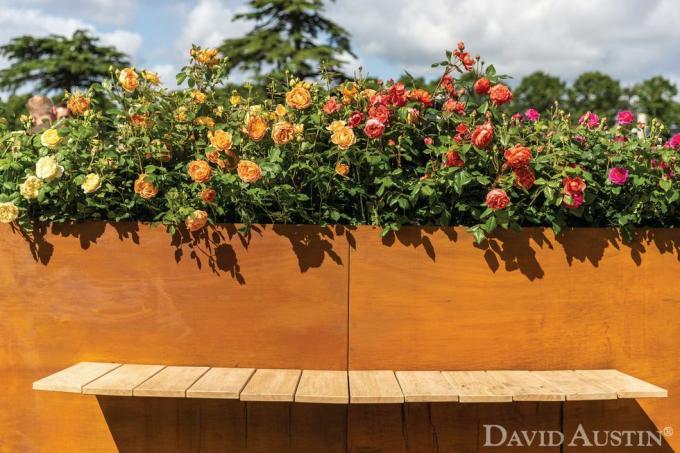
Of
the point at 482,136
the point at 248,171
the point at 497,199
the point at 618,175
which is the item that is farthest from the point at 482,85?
the point at 248,171

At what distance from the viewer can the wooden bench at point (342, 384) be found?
89.8 inches

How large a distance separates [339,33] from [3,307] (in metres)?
24.7

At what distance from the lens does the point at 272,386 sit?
7.74 feet

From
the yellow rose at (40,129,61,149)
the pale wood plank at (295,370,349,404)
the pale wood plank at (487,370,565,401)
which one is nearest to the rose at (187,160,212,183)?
the yellow rose at (40,129,61,149)

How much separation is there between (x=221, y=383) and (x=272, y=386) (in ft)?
0.64

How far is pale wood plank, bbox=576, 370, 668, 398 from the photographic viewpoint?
240cm

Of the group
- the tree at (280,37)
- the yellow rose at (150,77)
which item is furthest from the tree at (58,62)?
the yellow rose at (150,77)

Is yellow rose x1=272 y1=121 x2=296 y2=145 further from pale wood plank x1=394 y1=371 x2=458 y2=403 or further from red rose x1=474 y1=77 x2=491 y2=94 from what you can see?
pale wood plank x1=394 y1=371 x2=458 y2=403

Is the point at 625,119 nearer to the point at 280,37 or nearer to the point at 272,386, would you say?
the point at 272,386

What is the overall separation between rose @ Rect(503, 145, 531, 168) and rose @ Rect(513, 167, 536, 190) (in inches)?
2.3

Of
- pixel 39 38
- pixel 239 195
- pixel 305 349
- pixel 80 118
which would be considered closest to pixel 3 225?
pixel 80 118

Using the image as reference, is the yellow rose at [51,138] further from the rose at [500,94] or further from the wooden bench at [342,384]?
the rose at [500,94]


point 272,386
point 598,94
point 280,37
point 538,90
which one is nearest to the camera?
point 272,386

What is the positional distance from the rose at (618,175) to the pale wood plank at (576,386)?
0.83 m
